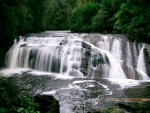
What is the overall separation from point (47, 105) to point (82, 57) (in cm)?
890

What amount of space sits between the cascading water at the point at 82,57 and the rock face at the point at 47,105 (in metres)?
7.53

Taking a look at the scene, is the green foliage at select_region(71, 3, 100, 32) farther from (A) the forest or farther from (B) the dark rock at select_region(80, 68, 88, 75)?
(B) the dark rock at select_region(80, 68, 88, 75)

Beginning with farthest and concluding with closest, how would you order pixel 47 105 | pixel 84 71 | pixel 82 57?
pixel 82 57 < pixel 84 71 < pixel 47 105

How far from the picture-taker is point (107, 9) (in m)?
26.2

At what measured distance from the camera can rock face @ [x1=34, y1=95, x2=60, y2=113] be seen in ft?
22.9

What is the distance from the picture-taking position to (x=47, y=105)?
24.5 ft

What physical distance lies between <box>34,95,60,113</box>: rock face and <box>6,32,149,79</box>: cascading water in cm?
753

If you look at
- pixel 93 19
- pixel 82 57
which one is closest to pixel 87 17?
pixel 93 19

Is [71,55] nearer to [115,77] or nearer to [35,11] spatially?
[115,77]

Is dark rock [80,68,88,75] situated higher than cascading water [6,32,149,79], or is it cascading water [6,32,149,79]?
cascading water [6,32,149,79]

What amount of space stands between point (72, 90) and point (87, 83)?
1749 millimetres

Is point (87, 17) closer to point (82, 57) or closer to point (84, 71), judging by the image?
point (82, 57)

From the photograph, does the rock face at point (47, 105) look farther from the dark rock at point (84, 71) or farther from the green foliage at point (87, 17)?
the green foliage at point (87, 17)

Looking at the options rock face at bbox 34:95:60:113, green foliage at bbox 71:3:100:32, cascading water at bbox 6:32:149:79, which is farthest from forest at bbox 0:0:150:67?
rock face at bbox 34:95:60:113
